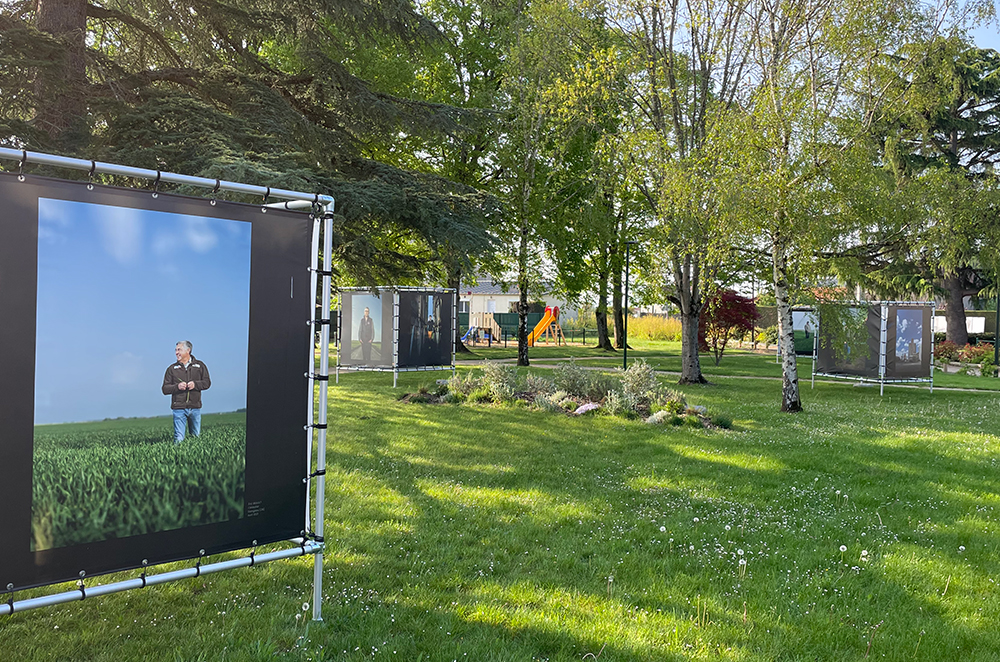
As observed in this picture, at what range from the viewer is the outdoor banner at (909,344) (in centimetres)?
1652

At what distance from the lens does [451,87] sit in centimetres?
2400

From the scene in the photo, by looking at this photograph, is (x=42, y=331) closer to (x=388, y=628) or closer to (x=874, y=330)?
(x=388, y=628)

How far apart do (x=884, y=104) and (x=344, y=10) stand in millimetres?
9726

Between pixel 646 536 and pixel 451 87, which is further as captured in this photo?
pixel 451 87

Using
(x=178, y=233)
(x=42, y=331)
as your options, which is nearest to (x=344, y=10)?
(x=178, y=233)

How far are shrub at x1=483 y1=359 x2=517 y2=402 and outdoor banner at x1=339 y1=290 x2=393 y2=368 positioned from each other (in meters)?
4.13

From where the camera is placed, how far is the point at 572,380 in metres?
13.5

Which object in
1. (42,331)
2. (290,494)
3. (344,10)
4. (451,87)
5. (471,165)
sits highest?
(451,87)

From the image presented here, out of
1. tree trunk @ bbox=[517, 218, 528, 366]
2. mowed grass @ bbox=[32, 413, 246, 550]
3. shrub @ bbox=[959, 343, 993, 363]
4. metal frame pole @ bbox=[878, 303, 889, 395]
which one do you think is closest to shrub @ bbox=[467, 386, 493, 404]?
tree trunk @ bbox=[517, 218, 528, 366]

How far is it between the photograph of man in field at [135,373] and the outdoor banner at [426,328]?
13577 millimetres

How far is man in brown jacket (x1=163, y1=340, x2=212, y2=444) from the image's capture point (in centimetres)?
346

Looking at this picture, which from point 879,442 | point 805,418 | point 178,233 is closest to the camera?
point 178,233

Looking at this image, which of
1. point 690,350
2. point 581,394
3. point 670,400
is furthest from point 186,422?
point 690,350

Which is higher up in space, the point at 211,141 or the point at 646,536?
the point at 211,141
